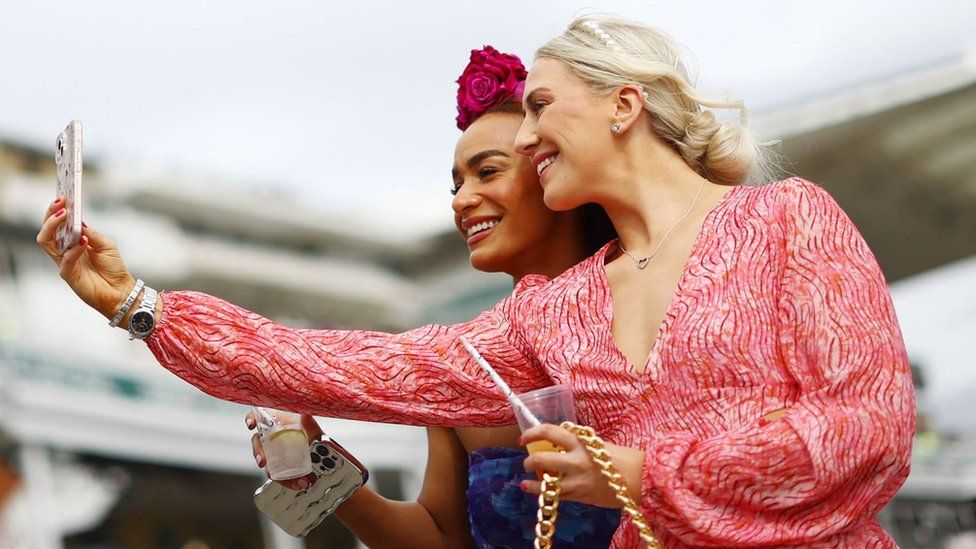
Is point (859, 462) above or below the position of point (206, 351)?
below

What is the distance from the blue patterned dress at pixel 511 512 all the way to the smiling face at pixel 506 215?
0.39m

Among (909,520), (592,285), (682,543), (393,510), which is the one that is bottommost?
(909,520)

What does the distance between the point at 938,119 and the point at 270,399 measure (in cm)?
1016

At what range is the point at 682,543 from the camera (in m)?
1.87

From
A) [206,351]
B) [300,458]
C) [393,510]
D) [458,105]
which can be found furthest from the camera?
[458,105]

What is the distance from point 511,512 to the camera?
2.54m

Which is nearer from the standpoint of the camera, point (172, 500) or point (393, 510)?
point (393, 510)

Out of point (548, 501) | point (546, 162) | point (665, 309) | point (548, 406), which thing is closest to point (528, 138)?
point (546, 162)

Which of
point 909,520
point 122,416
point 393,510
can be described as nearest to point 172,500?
point 122,416

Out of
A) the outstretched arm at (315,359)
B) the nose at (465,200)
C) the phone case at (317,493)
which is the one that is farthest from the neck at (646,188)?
the phone case at (317,493)

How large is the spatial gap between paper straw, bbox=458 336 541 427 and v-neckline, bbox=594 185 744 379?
0.59 ft

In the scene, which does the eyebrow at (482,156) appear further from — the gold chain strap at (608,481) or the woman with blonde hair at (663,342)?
the gold chain strap at (608,481)

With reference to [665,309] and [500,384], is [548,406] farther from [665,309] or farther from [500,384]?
[665,309]

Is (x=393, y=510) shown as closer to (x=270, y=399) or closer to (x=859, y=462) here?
(x=270, y=399)
